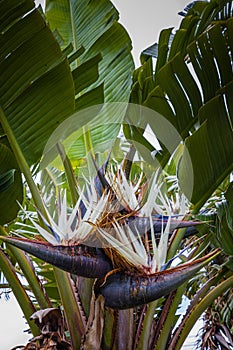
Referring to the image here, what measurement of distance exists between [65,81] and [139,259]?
1.00 feet

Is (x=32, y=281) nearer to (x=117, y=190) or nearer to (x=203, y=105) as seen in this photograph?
(x=117, y=190)

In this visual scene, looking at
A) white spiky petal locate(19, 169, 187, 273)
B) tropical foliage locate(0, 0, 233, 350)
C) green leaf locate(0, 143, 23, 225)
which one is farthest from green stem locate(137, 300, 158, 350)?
green leaf locate(0, 143, 23, 225)

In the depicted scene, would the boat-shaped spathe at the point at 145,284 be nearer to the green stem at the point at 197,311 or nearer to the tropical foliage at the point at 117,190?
the tropical foliage at the point at 117,190

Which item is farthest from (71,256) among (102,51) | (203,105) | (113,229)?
(102,51)

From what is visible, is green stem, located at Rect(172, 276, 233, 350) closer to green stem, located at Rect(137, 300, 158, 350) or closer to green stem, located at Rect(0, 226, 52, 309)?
green stem, located at Rect(137, 300, 158, 350)

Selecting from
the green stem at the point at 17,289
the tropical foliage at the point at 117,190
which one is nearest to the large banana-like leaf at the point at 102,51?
the tropical foliage at the point at 117,190

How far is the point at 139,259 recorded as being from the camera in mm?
523

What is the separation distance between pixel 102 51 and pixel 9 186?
0.38 metres

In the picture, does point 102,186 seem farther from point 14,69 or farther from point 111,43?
point 111,43

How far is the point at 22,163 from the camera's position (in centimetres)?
68

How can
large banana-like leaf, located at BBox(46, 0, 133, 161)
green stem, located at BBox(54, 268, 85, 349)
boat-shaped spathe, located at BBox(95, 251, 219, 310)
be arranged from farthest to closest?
large banana-like leaf, located at BBox(46, 0, 133, 161) < green stem, located at BBox(54, 268, 85, 349) < boat-shaped spathe, located at BBox(95, 251, 219, 310)

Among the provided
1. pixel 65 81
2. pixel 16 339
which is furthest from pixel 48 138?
pixel 16 339

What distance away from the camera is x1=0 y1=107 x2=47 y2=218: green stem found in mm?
675

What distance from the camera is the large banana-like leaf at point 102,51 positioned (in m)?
0.90
